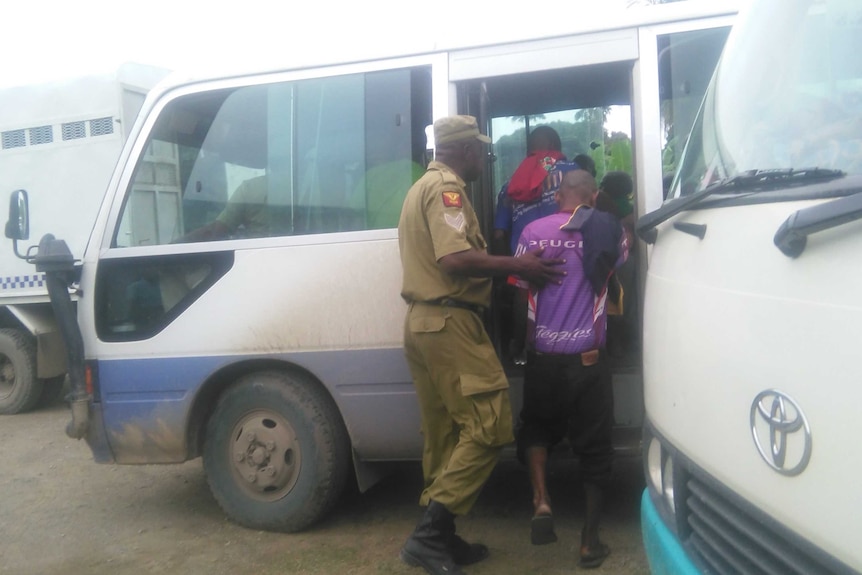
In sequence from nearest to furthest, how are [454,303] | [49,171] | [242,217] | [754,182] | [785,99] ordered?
[754,182] < [785,99] < [454,303] < [242,217] < [49,171]

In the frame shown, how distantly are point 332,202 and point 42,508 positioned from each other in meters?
2.82

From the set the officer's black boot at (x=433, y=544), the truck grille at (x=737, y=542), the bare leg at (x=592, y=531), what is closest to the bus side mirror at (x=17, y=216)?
the officer's black boot at (x=433, y=544)

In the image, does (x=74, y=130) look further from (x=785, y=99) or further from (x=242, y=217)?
(x=785, y=99)

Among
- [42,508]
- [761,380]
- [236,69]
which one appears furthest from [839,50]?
[42,508]

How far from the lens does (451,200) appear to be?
3.47m

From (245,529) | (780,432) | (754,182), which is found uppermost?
(754,182)

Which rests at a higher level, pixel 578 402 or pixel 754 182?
pixel 754 182

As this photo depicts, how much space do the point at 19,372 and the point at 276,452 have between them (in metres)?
5.26

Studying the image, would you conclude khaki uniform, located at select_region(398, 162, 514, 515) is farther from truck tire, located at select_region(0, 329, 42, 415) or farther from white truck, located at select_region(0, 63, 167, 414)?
truck tire, located at select_region(0, 329, 42, 415)

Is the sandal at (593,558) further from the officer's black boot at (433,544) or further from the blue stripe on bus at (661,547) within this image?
the blue stripe on bus at (661,547)

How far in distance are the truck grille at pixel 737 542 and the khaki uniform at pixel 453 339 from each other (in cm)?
135

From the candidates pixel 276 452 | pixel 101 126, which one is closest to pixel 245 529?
pixel 276 452

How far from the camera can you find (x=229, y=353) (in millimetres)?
4160

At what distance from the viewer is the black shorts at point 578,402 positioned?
3.56 metres
